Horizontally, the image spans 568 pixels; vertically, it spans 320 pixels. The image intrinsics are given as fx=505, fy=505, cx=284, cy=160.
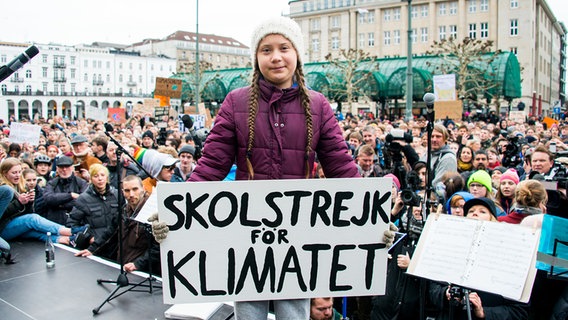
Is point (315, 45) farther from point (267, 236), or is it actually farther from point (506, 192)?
point (267, 236)

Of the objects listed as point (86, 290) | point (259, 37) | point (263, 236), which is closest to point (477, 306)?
point (263, 236)

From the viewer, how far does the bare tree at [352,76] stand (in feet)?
138

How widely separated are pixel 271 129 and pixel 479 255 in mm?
1557

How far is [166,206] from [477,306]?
8.33 ft

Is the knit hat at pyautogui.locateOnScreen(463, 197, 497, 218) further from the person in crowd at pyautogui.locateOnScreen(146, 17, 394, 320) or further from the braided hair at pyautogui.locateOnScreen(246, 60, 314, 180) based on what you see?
the braided hair at pyautogui.locateOnScreen(246, 60, 314, 180)

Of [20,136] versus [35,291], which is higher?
[20,136]

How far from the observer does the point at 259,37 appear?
2.68m

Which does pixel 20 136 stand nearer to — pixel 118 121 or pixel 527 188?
pixel 527 188

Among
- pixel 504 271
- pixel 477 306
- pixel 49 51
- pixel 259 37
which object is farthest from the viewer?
pixel 49 51

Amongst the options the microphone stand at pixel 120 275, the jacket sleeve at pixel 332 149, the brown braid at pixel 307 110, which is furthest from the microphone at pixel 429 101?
the microphone stand at pixel 120 275

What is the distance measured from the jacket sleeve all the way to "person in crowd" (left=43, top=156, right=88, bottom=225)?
17.6 ft

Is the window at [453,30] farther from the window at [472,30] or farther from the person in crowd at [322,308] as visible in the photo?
the person in crowd at [322,308]

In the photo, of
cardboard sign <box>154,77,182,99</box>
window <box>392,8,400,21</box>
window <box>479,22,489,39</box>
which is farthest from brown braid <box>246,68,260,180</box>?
window <box>392,8,400,21</box>

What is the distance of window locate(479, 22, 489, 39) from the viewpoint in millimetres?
63781
